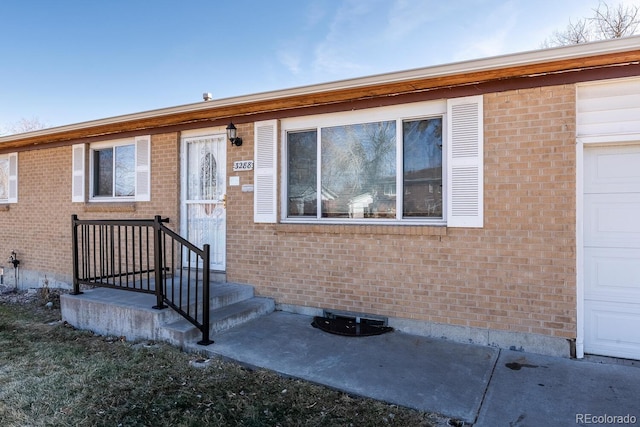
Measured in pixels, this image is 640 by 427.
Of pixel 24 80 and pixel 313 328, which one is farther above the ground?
pixel 24 80

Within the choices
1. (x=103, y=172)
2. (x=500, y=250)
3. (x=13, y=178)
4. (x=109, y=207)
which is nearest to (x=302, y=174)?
(x=500, y=250)

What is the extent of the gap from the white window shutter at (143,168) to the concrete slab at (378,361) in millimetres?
3106

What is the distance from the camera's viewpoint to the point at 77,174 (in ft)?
23.2

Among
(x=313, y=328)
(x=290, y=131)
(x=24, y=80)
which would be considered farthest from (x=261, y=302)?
(x=24, y=80)

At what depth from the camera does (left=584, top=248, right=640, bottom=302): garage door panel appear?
3670 millimetres

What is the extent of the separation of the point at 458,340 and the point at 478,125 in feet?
7.72

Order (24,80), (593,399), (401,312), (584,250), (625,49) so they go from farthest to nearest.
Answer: (24,80)
(401,312)
(584,250)
(625,49)
(593,399)

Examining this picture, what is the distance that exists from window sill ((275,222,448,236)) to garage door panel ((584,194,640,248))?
137cm

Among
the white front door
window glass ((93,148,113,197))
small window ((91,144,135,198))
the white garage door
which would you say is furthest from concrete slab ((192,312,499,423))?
window glass ((93,148,113,197))

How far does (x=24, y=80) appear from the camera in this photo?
1617 centimetres

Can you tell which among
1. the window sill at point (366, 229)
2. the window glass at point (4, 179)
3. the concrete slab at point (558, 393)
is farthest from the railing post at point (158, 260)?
the window glass at point (4, 179)

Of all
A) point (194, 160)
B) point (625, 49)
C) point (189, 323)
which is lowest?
point (189, 323)

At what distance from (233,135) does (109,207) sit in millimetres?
2854

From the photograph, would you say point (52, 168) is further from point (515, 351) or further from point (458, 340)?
point (515, 351)
